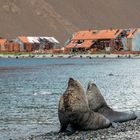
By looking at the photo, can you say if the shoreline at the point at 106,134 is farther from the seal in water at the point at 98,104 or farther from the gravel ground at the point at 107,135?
the seal in water at the point at 98,104

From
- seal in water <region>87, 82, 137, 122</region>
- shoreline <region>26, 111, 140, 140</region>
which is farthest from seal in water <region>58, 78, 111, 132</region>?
seal in water <region>87, 82, 137, 122</region>

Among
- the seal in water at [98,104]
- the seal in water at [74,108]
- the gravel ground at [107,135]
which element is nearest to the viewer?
the gravel ground at [107,135]

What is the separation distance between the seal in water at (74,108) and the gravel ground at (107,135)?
0.49m

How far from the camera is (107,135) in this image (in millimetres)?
25594

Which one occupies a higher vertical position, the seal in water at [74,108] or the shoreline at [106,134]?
the seal in water at [74,108]

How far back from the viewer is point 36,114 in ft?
127

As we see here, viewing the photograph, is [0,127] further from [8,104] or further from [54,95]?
[54,95]

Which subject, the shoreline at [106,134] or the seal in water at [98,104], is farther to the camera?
the seal in water at [98,104]

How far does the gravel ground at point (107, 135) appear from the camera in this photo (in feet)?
82.0

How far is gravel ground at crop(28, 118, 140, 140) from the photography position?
24984mm

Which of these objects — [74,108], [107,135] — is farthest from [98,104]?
[107,135]

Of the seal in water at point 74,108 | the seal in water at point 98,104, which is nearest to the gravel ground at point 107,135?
the seal in water at point 74,108

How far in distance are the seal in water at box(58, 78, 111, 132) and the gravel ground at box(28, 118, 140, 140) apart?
0.49 metres

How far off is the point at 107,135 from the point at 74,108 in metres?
1.85
